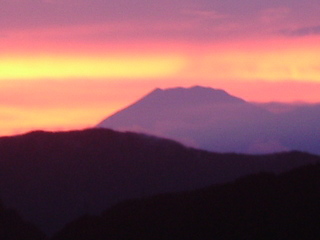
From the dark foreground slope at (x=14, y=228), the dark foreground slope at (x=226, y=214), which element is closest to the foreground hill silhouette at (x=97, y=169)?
the dark foreground slope at (x=14, y=228)

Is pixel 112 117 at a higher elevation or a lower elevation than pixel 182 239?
higher

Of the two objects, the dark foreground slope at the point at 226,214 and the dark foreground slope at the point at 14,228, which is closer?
the dark foreground slope at the point at 226,214

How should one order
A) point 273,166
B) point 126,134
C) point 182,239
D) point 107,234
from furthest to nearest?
point 126,134 → point 273,166 → point 107,234 → point 182,239

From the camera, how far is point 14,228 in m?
45.9

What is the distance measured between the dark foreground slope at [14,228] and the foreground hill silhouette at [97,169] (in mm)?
8374

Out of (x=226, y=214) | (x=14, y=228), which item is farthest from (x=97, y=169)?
(x=226, y=214)

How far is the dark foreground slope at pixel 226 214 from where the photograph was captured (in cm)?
3506

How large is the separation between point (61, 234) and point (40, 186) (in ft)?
61.5

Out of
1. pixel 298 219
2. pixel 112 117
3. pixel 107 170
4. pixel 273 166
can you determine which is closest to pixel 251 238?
pixel 298 219

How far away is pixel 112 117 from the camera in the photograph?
108m

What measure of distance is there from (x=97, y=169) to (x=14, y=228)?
16.4 meters

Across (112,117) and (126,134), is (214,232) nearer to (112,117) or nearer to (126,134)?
(126,134)

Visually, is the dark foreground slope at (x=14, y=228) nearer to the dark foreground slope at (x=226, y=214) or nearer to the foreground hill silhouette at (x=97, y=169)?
the dark foreground slope at (x=226, y=214)

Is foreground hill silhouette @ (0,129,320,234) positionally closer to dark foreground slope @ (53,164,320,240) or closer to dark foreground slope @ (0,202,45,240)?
dark foreground slope @ (0,202,45,240)
